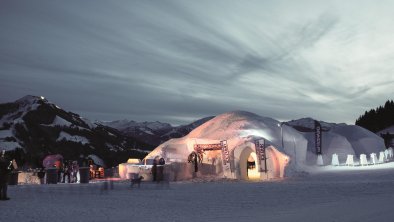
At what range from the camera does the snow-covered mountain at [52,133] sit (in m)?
127

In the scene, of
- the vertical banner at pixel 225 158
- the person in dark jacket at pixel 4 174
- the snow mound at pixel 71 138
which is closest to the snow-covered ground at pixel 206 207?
the person in dark jacket at pixel 4 174

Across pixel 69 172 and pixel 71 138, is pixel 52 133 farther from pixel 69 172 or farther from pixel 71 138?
pixel 69 172

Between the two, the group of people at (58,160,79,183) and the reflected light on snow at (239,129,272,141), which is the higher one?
the reflected light on snow at (239,129,272,141)

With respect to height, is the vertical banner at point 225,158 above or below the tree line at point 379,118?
below

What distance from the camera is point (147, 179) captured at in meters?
27.7

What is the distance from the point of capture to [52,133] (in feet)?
449

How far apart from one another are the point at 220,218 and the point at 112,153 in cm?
13326

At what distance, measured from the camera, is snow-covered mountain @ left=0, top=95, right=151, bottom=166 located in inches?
4990

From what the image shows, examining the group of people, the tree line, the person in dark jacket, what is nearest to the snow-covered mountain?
the tree line

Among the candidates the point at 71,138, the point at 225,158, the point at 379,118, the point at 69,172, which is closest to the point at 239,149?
the point at 225,158

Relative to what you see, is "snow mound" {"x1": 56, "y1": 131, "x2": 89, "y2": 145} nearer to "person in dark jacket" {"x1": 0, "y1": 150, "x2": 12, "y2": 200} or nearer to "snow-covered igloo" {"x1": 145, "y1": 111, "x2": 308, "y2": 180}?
"snow-covered igloo" {"x1": 145, "y1": 111, "x2": 308, "y2": 180}

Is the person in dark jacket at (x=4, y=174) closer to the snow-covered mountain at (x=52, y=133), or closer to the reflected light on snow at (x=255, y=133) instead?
the reflected light on snow at (x=255, y=133)

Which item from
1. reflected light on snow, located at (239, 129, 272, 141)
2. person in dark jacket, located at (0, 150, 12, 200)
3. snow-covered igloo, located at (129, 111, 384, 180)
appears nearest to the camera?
person in dark jacket, located at (0, 150, 12, 200)

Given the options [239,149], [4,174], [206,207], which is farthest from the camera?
[239,149]
